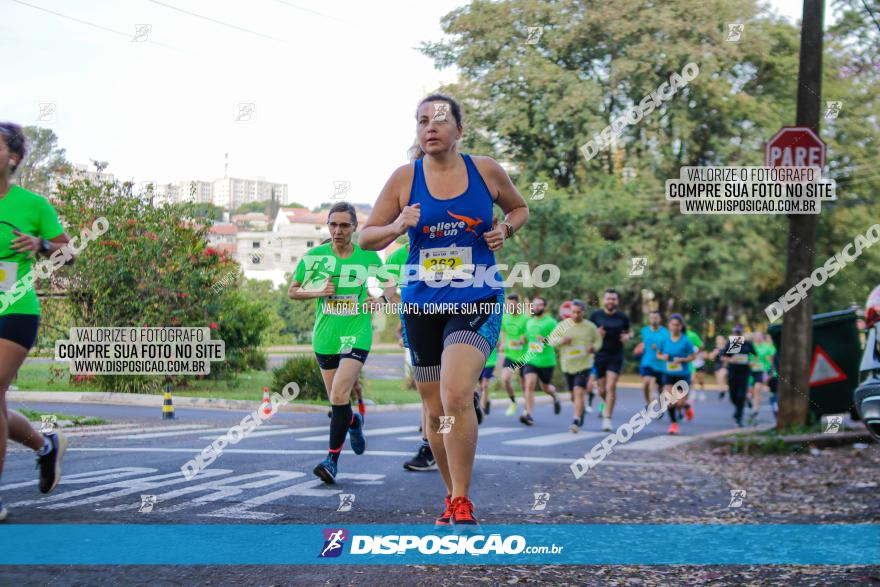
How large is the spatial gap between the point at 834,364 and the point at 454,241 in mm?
8577

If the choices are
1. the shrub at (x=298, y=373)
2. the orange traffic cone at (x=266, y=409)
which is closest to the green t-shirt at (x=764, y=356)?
the shrub at (x=298, y=373)

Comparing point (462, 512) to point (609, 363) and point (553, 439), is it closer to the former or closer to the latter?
point (553, 439)

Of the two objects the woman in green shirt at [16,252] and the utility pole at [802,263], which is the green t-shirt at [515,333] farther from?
the woman in green shirt at [16,252]

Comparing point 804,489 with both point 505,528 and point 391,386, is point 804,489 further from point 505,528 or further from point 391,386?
point 391,386

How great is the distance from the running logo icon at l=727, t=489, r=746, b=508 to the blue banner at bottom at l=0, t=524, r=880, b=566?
1.46 m

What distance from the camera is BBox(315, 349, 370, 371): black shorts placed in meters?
7.26

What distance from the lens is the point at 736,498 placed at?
23.5 feet

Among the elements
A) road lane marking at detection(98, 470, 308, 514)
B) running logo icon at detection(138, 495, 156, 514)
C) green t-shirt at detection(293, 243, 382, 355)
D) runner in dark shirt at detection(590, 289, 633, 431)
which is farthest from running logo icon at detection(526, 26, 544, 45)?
running logo icon at detection(138, 495, 156, 514)

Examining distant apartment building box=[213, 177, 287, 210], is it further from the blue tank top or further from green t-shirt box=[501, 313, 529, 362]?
the blue tank top

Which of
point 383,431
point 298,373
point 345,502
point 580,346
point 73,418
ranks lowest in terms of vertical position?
point 383,431

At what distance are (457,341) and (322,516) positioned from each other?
1621 millimetres

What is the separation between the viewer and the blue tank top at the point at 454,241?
457 cm

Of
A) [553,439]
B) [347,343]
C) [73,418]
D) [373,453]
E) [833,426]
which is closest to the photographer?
[347,343]

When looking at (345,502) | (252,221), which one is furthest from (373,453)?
(252,221)
